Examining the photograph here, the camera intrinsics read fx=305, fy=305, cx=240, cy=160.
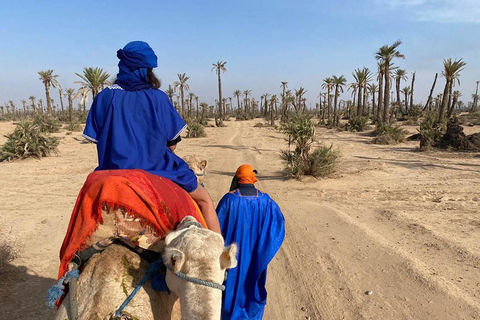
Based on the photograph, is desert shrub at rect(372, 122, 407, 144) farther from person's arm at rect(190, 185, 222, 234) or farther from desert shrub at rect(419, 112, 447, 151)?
person's arm at rect(190, 185, 222, 234)

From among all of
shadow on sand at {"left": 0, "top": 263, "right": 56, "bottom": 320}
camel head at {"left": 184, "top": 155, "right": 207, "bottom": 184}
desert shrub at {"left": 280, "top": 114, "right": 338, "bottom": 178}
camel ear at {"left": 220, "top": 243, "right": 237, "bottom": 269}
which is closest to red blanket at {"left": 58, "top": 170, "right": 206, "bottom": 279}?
camel ear at {"left": 220, "top": 243, "right": 237, "bottom": 269}

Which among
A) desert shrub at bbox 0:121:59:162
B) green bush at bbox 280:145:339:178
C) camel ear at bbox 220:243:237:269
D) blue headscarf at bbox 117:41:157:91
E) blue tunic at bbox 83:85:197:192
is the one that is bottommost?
green bush at bbox 280:145:339:178

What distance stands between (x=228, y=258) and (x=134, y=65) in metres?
1.22

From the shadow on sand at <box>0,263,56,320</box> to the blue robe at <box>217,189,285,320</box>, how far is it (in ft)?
7.40

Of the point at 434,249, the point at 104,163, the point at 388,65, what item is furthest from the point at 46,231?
the point at 388,65

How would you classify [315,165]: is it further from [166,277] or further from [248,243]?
[166,277]

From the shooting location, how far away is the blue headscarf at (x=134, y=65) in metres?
1.73

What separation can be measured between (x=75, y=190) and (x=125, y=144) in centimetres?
874

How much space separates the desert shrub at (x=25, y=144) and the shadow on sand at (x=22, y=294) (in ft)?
37.8

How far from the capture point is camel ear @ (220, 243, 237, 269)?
1161 millimetres

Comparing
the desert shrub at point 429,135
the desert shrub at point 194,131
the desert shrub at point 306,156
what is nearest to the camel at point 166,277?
the desert shrub at point 306,156

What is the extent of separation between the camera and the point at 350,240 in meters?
5.70

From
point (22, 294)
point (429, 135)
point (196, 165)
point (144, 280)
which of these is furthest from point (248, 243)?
point (429, 135)

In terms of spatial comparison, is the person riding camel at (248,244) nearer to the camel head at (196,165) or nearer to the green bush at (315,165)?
the camel head at (196,165)
